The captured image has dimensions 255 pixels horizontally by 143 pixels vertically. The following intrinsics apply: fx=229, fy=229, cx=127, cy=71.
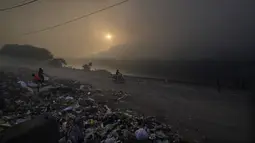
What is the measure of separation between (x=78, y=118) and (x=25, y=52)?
2678 cm

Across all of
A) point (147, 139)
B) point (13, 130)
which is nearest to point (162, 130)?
point (147, 139)

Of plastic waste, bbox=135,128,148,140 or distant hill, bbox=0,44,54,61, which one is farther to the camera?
distant hill, bbox=0,44,54,61

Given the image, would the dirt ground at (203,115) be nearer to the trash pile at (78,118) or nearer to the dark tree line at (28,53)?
the trash pile at (78,118)

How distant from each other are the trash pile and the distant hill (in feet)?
65.0

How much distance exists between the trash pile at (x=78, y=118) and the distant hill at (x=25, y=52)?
1980 centimetres

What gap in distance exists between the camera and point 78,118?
7.97 m

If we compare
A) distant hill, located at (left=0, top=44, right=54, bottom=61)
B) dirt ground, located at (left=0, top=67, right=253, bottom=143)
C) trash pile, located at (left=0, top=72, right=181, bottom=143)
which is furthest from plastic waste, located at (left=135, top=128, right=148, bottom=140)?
distant hill, located at (left=0, top=44, right=54, bottom=61)

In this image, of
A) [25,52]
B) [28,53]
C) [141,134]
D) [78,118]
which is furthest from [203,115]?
[25,52]

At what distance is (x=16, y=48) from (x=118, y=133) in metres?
28.8

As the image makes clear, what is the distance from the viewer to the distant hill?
101ft

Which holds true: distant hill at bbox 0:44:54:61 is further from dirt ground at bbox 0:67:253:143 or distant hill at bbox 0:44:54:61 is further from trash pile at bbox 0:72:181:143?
dirt ground at bbox 0:67:253:143

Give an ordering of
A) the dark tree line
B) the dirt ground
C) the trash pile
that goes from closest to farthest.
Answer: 1. the trash pile
2. the dirt ground
3. the dark tree line

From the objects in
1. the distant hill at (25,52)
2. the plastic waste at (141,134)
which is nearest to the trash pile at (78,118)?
the plastic waste at (141,134)

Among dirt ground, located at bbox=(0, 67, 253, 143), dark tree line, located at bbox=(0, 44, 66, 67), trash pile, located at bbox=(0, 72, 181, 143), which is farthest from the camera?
Result: dark tree line, located at bbox=(0, 44, 66, 67)
